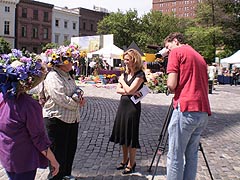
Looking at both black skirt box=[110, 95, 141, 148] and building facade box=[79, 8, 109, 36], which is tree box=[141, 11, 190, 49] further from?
black skirt box=[110, 95, 141, 148]

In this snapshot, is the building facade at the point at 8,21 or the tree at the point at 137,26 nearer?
the tree at the point at 137,26

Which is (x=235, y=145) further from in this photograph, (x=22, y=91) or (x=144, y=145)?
(x=22, y=91)

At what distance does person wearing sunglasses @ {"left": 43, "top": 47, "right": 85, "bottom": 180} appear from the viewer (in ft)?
13.0

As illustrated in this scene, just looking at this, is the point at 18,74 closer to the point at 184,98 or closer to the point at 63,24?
the point at 184,98

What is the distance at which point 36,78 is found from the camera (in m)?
2.75

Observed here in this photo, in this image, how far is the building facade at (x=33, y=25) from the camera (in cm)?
6218

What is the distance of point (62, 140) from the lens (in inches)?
164

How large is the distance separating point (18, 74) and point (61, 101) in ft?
4.46

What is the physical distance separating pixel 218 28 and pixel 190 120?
37.7 metres

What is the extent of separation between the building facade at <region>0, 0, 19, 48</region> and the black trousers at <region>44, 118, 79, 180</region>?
59372 mm

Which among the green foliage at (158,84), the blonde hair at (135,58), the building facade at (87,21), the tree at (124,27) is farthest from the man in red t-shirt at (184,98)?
the building facade at (87,21)

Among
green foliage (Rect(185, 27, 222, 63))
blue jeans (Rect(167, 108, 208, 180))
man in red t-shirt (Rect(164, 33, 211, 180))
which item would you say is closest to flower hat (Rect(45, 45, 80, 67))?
man in red t-shirt (Rect(164, 33, 211, 180))

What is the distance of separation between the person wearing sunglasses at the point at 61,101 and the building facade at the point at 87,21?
7153 centimetres

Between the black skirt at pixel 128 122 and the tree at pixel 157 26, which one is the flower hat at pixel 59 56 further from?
the tree at pixel 157 26
